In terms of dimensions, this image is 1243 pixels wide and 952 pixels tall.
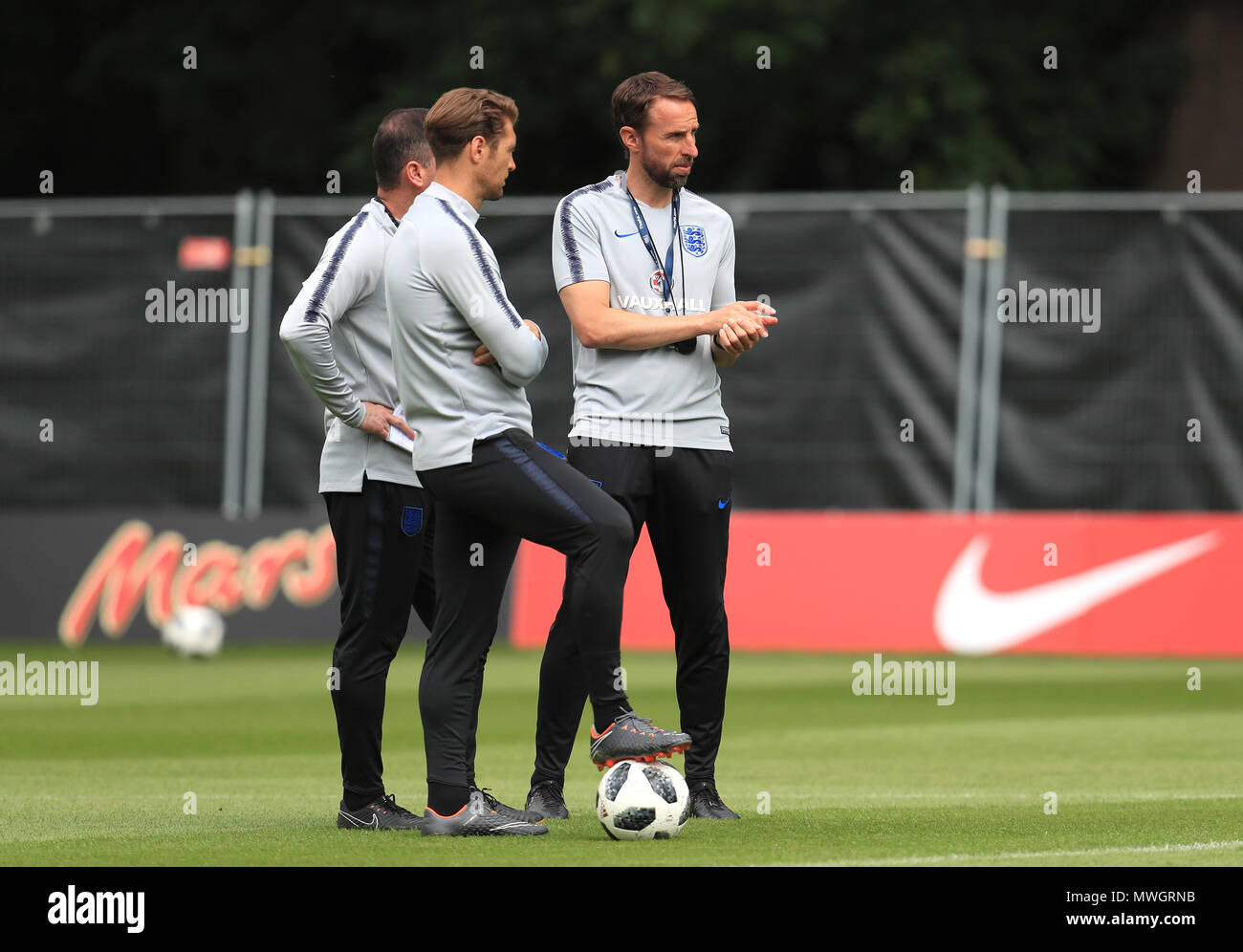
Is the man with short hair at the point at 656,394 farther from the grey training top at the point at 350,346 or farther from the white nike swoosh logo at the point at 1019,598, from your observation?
the white nike swoosh logo at the point at 1019,598

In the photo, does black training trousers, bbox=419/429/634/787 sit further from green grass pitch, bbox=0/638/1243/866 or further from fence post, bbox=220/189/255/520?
fence post, bbox=220/189/255/520

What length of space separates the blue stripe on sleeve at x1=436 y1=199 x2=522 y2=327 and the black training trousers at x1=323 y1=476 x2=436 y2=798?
95 centimetres

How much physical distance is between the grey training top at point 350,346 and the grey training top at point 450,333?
0.51 m

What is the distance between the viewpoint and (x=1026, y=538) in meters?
14.8

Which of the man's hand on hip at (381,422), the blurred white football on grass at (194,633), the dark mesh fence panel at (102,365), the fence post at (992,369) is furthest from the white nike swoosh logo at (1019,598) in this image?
the man's hand on hip at (381,422)

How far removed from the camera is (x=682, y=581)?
7.14 metres

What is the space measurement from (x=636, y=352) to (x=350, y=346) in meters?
0.98

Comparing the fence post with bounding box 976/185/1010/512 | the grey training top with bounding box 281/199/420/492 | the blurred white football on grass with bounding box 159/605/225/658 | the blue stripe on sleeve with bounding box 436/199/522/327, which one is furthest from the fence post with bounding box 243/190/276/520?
the blue stripe on sleeve with bounding box 436/199/522/327

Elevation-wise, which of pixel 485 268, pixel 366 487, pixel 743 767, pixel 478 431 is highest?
pixel 485 268

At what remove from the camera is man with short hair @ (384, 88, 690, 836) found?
6.26 meters

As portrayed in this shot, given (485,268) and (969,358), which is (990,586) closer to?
(969,358)

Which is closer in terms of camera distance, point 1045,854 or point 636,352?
point 1045,854

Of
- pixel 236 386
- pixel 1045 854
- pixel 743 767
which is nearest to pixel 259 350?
pixel 236 386

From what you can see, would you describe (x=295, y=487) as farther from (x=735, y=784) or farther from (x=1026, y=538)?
(x=735, y=784)
